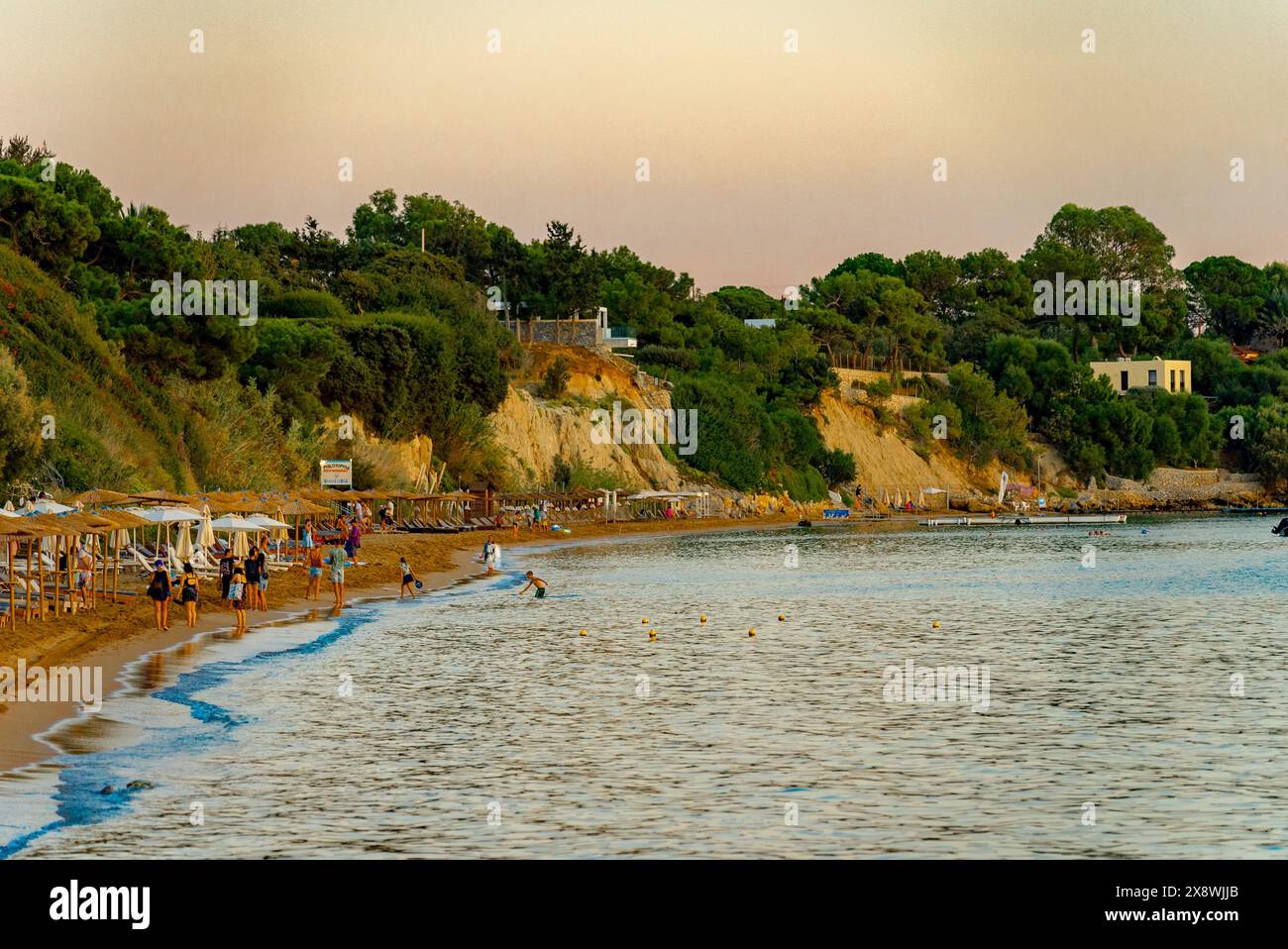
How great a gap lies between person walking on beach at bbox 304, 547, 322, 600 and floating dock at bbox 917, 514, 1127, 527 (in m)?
68.6

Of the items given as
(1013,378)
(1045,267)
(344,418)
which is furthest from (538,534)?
(1045,267)

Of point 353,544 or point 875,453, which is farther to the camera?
point 875,453

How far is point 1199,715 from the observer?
21219mm

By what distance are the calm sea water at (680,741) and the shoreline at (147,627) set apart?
0.50 m

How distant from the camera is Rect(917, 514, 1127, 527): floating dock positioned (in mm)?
101188

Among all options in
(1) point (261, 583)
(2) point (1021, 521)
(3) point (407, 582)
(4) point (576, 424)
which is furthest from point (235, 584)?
(2) point (1021, 521)

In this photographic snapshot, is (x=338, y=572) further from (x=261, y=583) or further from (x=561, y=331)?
(x=561, y=331)

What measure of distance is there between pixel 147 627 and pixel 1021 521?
266 feet

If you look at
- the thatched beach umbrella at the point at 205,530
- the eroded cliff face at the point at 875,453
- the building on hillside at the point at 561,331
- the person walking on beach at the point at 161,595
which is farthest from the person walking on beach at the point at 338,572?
the eroded cliff face at the point at 875,453

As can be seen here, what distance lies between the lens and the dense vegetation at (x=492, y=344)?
2021 inches

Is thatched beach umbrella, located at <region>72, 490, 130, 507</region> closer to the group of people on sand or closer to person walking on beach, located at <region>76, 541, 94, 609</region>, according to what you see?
person walking on beach, located at <region>76, 541, 94, 609</region>

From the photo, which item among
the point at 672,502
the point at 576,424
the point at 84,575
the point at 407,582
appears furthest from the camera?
the point at 672,502

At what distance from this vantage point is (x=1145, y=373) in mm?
132250

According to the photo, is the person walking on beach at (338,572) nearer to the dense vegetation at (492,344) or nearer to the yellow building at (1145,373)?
the dense vegetation at (492,344)
